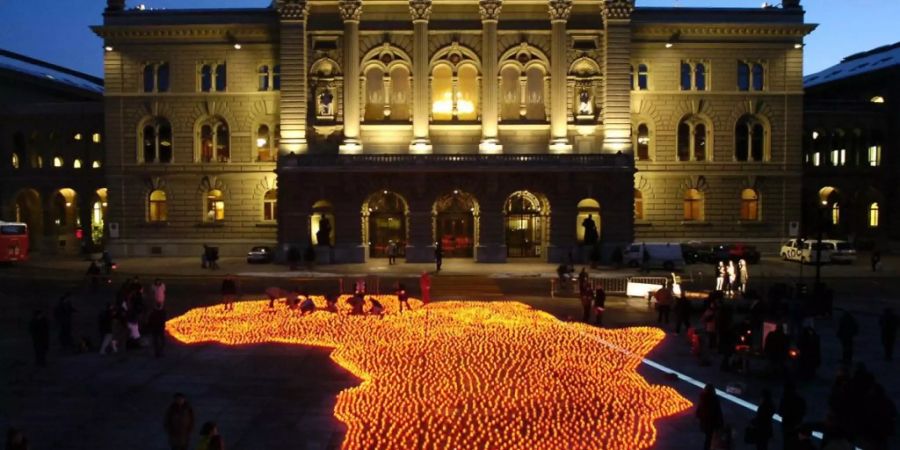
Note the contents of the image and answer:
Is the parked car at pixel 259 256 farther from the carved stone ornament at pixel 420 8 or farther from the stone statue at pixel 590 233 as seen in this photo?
the stone statue at pixel 590 233

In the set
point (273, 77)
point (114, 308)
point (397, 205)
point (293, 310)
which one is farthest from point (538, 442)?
point (273, 77)

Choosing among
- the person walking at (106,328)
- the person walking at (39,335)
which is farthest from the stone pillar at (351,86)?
the person walking at (39,335)

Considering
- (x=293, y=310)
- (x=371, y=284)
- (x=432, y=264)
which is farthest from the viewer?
(x=432, y=264)

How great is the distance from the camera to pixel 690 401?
60.2ft

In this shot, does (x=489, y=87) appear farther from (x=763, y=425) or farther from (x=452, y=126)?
(x=763, y=425)

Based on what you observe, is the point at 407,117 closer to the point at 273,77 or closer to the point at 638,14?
the point at 273,77

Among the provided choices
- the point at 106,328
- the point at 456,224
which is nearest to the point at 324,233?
the point at 456,224

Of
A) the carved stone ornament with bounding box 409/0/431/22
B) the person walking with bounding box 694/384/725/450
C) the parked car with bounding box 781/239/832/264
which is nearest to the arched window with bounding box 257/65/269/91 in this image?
the carved stone ornament with bounding box 409/0/431/22

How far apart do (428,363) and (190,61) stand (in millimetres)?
49608

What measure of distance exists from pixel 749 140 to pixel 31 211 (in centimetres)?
6580

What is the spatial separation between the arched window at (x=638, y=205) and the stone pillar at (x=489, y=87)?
13.3m

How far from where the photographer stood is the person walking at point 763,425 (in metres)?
13.7

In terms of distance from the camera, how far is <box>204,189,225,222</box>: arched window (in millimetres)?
64062

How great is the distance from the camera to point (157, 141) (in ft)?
210
